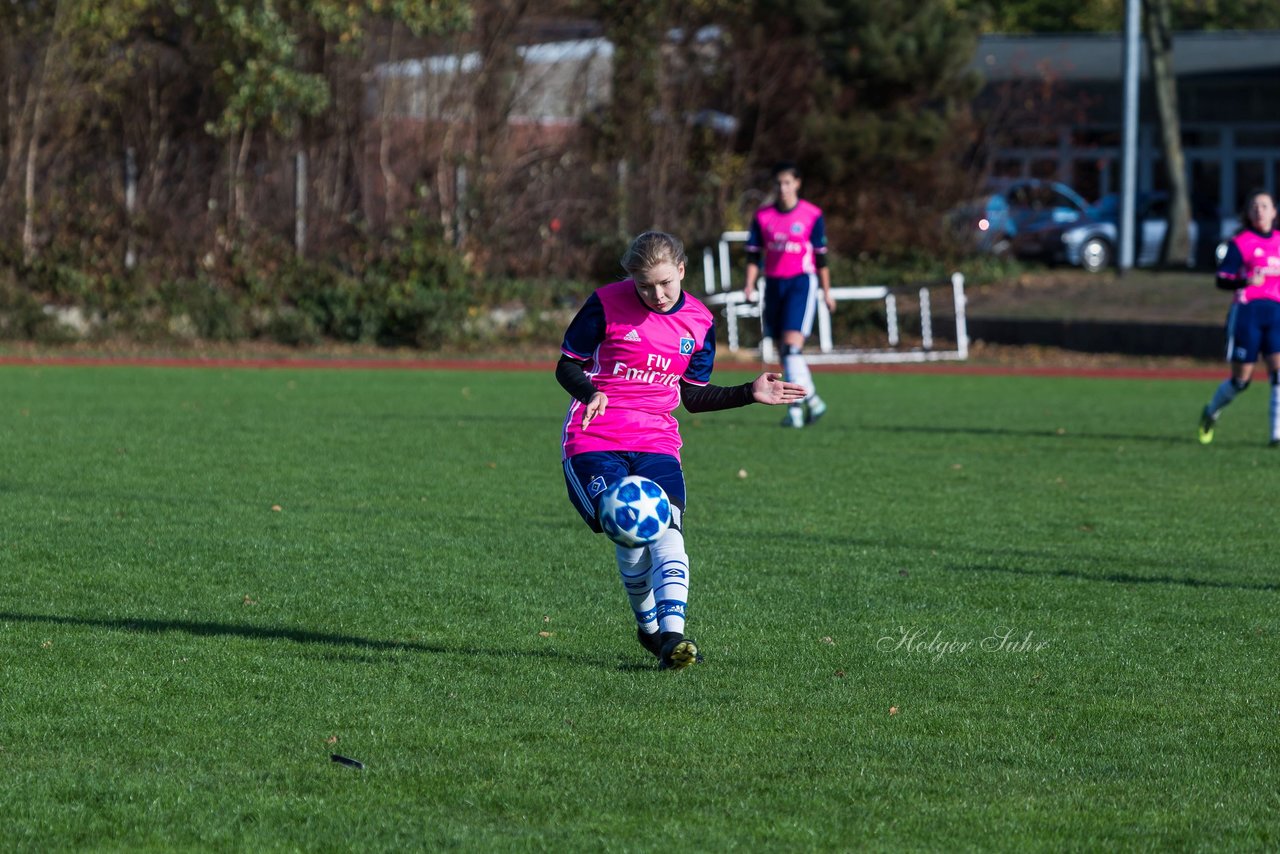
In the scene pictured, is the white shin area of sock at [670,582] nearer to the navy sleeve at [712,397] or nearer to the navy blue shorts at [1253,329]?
the navy sleeve at [712,397]

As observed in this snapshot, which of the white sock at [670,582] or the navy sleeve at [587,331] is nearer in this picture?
the white sock at [670,582]

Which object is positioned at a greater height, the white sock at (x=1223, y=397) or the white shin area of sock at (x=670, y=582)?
the white shin area of sock at (x=670, y=582)

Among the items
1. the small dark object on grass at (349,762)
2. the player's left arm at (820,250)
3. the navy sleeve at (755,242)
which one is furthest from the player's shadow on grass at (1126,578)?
the navy sleeve at (755,242)

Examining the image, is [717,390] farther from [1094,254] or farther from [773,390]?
[1094,254]

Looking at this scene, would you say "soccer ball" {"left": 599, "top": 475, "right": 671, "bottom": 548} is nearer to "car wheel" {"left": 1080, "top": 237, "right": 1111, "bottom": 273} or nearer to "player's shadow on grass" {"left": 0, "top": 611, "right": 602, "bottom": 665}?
"player's shadow on grass" {"left": 0, "top": 611, "right": 602, "bottom": 665}

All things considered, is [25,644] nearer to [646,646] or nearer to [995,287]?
[646,646]

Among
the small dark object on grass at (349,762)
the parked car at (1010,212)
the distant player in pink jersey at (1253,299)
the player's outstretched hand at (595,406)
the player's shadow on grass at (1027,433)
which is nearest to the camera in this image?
the small dark object on grass at (349,762)

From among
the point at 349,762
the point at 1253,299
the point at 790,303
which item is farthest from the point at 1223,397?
the point at 349,762

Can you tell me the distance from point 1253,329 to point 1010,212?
2232cm

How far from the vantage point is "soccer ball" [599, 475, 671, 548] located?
636cm

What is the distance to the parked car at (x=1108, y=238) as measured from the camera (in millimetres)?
37375

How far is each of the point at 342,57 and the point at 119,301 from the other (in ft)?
19.1

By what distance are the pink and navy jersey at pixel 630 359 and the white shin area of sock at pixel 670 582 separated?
44 cm

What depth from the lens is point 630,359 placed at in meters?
6.78
